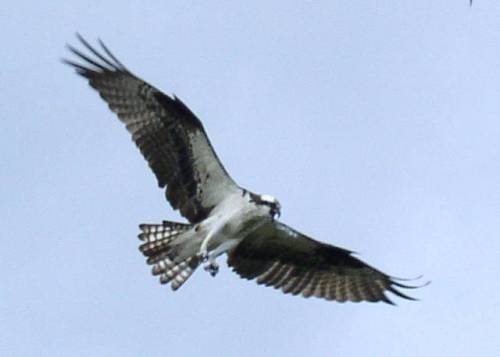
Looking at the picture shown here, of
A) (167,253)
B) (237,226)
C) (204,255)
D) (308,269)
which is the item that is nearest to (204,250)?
(204,255)

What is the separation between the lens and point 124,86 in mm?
29000

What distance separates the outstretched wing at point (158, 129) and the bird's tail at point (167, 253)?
468mm

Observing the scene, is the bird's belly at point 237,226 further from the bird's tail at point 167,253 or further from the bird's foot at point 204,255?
the bird's tail at point 167,253

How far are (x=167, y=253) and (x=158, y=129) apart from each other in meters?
1.72

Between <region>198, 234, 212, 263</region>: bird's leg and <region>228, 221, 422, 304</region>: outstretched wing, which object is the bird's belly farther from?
<region>228, 221, 422, 304</region>: outstretched wing

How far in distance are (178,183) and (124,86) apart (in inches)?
58.9

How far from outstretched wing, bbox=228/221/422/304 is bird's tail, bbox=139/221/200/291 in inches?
25.3

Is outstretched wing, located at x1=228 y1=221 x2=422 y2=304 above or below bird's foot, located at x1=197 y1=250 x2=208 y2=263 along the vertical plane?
above

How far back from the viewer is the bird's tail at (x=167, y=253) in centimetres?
2920

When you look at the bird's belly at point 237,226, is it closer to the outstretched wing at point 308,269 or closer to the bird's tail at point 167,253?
the bird's tail at point 167,253

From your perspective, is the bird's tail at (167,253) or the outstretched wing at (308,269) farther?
the outstretched wing at (308,269)

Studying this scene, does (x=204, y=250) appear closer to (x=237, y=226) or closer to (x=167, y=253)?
(x=237, y=226)

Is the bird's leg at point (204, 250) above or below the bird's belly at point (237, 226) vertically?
below

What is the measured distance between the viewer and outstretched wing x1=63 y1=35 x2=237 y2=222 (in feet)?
94.7
